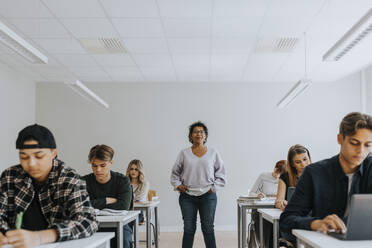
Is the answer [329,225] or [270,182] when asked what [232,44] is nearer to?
[270,182]

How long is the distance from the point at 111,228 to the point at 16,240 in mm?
1381

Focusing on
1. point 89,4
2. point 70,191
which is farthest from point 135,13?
point 70,191

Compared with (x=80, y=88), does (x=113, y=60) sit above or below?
above

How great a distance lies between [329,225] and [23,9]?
3.54 metres

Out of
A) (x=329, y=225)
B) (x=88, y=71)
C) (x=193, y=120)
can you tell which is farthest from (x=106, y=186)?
(x=193, y=120)

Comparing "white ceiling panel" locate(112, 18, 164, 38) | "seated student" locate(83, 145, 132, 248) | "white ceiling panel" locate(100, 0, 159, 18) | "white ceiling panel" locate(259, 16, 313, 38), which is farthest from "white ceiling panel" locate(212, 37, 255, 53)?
"seated student" locate(83, 145, 132, 248)

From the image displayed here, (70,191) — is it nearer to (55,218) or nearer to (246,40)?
(55,218)

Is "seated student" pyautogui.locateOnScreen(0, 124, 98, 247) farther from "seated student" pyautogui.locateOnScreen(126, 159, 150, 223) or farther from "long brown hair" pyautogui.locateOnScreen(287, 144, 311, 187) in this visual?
"seated student" pyautogui.locateOnScreen(126, 159, 150, 223)

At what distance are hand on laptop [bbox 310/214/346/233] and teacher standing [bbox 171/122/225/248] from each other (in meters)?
2.54

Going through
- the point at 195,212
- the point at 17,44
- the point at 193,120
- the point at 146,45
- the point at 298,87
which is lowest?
the point at 195,212

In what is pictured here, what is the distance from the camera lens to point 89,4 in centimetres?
403

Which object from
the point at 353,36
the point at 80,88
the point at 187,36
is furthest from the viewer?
the point at 80,88

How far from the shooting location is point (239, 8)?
416 centimetres

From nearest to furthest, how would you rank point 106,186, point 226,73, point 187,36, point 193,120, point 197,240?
point 106,186
point 187,36
point 197,240
point 226,73
point 193,120
